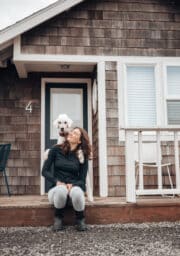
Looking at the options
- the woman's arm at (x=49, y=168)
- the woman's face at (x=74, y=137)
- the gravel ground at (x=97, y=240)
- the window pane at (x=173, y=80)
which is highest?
the window pane at (x=173, y=80)

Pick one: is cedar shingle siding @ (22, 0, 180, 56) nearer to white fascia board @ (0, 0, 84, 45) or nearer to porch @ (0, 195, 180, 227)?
white fascia board @ (0, 0, 84, 45)

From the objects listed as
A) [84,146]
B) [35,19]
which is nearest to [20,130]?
[35,19]

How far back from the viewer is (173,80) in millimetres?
6145

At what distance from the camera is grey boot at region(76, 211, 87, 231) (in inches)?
151

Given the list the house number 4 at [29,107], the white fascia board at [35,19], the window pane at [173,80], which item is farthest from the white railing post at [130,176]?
the house number 4 at [29,107]

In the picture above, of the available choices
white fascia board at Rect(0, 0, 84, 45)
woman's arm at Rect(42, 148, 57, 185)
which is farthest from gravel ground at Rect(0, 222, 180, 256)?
white fascia board at Rect(0, 0, 84, 45)

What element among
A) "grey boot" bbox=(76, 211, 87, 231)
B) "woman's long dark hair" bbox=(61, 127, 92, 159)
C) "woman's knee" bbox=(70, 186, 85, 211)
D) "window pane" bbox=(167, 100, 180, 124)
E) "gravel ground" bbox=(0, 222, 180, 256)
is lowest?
"gravel ground" bbox=(0, 222, 180, 256)

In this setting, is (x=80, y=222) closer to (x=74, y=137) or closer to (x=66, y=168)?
(x=66, y=168)

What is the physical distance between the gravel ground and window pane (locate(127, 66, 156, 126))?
2198mm

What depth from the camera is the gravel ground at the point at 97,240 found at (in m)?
Result: 3.14

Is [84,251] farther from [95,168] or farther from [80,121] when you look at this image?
[80,121]

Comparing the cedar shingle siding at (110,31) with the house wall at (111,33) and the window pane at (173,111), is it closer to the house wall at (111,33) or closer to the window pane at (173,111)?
the house wall at (111,33)

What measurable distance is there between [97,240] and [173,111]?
10.3 ft

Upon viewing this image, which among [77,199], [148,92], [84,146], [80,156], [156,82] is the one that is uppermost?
[156,82]
